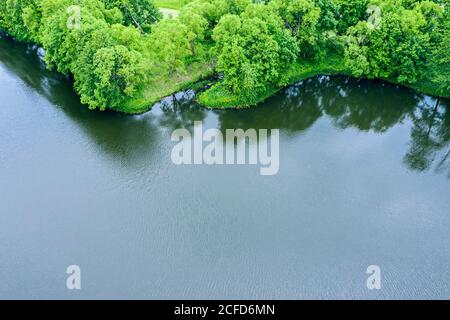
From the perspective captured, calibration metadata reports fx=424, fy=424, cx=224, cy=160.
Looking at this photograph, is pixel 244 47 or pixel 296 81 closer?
pixel 244 47

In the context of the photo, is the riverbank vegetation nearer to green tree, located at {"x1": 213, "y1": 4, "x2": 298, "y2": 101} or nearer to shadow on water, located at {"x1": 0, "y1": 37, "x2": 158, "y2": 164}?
green tree, located at {"x1": 213, "y1": 4, "x2": 298, "y2": 101}

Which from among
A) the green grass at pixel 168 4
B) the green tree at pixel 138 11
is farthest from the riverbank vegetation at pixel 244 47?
the green grass at pixel 168 4

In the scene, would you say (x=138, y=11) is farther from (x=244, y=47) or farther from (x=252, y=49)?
(x=252, y=49)

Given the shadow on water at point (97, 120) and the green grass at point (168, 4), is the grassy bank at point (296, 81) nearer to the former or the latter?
the shadow on water at point (97, 120)

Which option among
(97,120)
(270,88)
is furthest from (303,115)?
(97,120)
